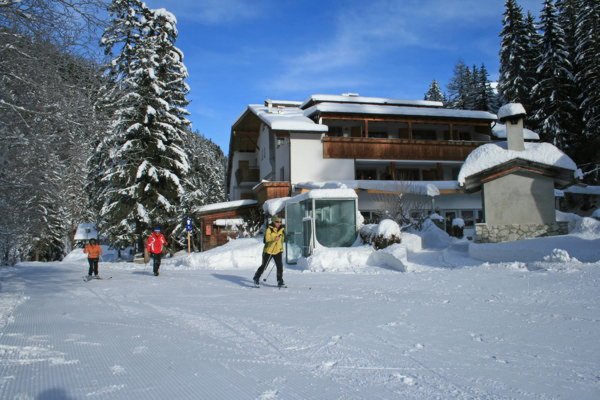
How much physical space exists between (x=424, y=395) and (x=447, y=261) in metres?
12.3

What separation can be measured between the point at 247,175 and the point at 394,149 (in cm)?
1235

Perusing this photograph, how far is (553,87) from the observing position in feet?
124

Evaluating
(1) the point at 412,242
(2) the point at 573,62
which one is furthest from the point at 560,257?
(2) the point at 573,62

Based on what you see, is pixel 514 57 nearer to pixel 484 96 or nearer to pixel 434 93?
pixel 484 96

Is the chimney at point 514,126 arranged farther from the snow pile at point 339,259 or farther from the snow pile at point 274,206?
the snow pile at point 274,206

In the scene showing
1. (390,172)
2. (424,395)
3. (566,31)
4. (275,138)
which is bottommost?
(424,395)

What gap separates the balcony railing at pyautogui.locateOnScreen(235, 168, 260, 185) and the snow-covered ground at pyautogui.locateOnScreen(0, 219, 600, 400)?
87.4 feet

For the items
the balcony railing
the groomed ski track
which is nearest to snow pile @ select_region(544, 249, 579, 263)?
the groomed ski track

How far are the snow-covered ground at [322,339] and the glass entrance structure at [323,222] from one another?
233 inches

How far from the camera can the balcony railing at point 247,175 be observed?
38.6 meters

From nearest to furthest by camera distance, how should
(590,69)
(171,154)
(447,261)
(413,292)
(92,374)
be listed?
(92,374)
(413,292)
(447,261)
(171,154)
(590,69)

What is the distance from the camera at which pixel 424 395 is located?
12.9ft

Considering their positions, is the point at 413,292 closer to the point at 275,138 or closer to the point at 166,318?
the point at 166,318

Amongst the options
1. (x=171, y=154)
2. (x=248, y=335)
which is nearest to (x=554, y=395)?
(x=248, y=335)
